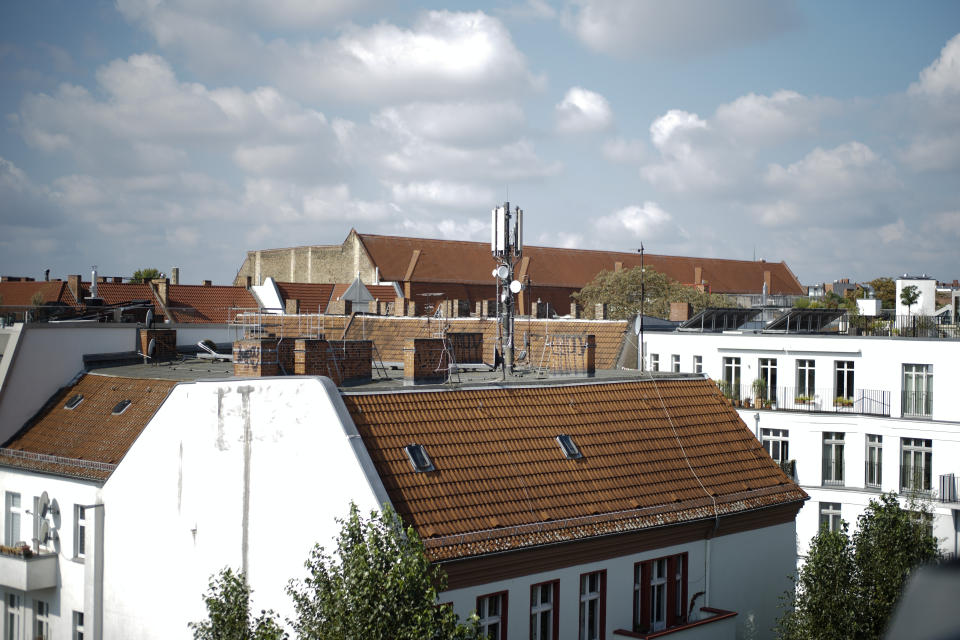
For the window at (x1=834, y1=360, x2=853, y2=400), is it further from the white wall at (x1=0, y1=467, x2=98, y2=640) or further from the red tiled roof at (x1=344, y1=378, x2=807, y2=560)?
the white wall at (x1=0, y1=467, x2=98, y2=640)

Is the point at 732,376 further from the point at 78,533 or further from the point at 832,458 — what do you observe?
the point at 78,533

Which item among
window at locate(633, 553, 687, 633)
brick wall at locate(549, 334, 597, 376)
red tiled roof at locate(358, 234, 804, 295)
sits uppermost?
red tiled roof at locate(358, 234, 804, 295)

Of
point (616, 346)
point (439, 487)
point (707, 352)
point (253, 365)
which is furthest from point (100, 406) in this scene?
point (707, 352)

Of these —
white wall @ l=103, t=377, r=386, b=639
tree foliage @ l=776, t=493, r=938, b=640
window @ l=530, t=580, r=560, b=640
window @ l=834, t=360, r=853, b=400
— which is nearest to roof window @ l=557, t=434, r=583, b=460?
window @ l=530, t=580, r=560, b=640

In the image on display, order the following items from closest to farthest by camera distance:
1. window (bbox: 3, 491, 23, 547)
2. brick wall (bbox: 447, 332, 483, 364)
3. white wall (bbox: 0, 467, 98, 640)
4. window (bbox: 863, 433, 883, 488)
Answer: white wall (bbox: 0, 467, 98, 640) → window (bbox: 3, 491, 23, 547) → brick wall (bbox: 447, 332, 483, 364) → window (bbox: 863, 433, 883, 488)

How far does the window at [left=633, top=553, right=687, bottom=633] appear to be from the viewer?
21891 millimetres

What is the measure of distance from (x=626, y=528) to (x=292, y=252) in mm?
93533

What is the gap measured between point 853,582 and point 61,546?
20.3 metres

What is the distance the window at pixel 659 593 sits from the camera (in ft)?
71.8

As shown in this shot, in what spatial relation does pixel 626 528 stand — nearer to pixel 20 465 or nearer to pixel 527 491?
pixel 527 491

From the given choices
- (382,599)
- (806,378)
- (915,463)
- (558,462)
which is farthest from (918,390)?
(382,599)

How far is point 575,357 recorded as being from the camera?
94.0 feet

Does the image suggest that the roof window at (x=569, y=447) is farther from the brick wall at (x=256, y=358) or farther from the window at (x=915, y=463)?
the window at (x=915, y=463)

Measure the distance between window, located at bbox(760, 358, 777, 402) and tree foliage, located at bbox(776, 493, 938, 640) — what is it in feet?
69.1
